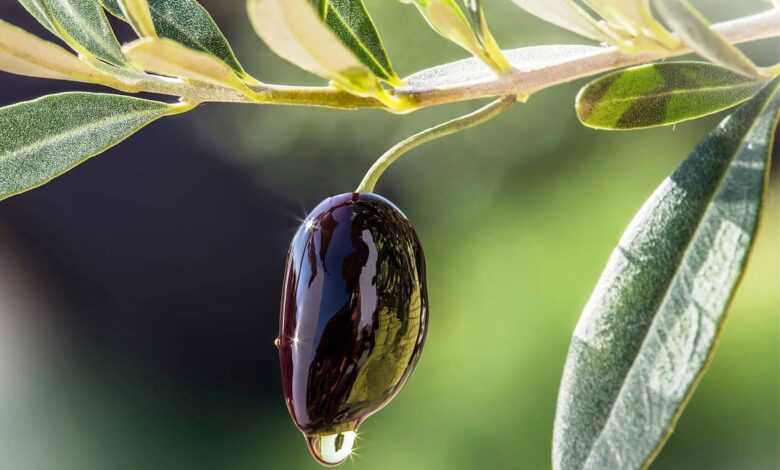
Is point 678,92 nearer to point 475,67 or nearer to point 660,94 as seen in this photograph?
point 660,94

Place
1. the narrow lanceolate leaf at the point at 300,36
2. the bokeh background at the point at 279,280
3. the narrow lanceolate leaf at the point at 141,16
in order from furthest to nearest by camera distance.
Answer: the bokeh background at the point at 279,280
the narrow lanceolate leaf at the point at 141,16
the narrow lanceolate leaf at the point at 300,36

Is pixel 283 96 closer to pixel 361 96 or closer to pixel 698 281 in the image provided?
pixel 361 96

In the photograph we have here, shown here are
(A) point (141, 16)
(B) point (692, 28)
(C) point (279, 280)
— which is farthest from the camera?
(C) point (279, 280)

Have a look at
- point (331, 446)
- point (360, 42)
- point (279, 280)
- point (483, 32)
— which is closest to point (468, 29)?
point (483, 32)

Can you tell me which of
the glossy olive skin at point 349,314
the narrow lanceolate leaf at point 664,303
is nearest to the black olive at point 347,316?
the glossy olive skin at point 349,314

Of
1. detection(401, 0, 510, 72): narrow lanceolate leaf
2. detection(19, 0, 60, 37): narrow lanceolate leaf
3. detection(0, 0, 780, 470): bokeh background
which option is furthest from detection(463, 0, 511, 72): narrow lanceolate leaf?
detection(0, 0, 780, 470): bokeh background

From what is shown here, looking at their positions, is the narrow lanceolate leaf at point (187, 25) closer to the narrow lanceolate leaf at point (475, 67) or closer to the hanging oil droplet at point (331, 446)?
the narrow lanceolate leaf at point (475, 67)

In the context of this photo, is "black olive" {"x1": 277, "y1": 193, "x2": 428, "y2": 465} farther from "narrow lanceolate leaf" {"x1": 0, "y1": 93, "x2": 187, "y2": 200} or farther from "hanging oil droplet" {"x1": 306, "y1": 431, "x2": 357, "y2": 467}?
"narrow lanceolate leaf" {"x1": 0, "y1": 93, "x2": 187, "y2": 200}

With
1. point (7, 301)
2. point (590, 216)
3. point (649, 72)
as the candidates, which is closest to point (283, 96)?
point (649, 72)
